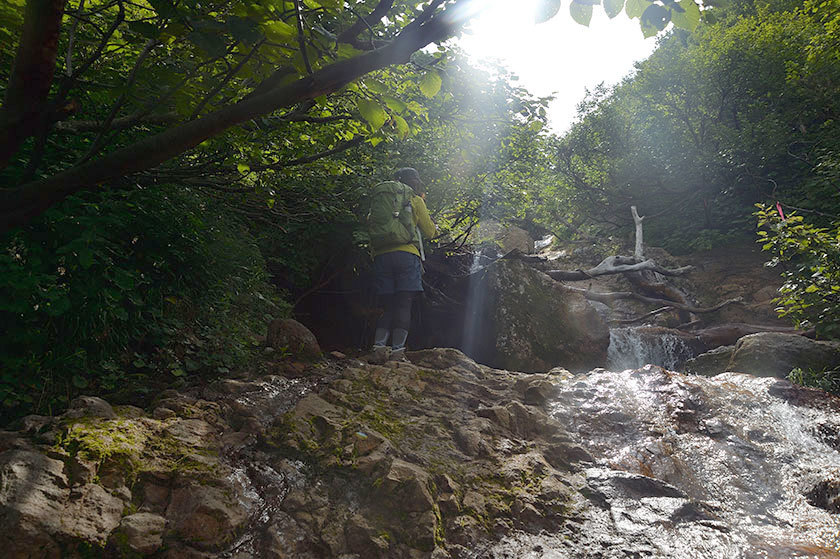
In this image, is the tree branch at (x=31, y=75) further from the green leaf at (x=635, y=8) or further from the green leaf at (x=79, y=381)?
the green leaf at (x=79, y=381)

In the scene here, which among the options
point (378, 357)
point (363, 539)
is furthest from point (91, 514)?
point (378, 357)

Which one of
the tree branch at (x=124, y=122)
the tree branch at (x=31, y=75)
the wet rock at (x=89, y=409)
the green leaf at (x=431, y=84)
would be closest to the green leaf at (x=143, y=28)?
the tree branch at (x=31, y=75)

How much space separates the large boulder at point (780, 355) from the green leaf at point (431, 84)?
22.9 feet

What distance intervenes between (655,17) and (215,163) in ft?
9.70

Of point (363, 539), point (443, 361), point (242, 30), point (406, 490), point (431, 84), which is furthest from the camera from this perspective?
point (443, 361)

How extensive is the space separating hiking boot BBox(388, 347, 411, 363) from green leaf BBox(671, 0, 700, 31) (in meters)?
3.77

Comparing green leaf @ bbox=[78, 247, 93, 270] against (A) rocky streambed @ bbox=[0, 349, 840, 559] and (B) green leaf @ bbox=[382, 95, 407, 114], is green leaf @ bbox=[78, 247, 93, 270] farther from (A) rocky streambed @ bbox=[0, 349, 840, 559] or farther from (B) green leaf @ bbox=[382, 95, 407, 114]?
(B) green leaf @ bbox=[382, 95, 407, 114]

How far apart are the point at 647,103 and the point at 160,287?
23404 millimetres

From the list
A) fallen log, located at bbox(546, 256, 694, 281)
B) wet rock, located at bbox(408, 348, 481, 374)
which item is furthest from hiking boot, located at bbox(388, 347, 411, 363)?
fallen log, located at bbox(546, 256, 694, 281)

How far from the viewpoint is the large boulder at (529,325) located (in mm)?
8273

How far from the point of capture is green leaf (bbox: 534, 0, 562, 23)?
118 cm

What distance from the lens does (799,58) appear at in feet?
49.2

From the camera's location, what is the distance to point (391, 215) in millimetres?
5238

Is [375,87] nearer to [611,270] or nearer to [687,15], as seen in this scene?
[687,15]
